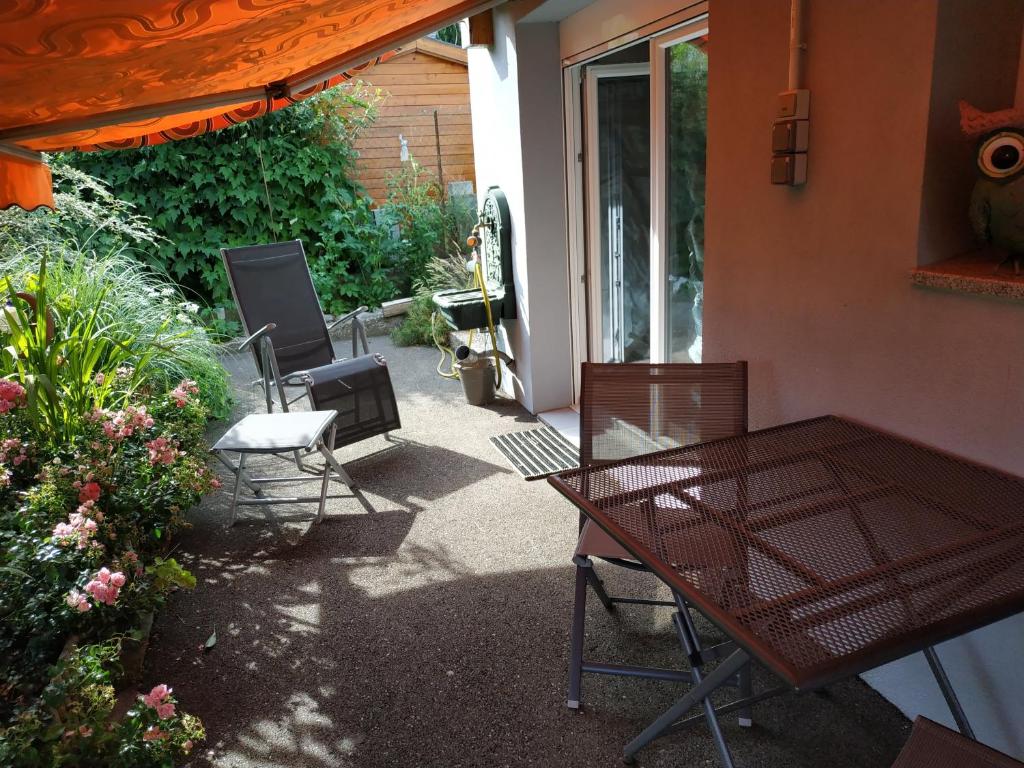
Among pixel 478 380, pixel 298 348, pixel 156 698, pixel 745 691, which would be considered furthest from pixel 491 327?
pixel 156 698

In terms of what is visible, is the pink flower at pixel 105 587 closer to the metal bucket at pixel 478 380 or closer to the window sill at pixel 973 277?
the window sill at pixel 973 277

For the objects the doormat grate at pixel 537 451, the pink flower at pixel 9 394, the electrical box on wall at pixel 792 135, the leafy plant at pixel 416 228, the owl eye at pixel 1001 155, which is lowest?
the doormat grate at pixel 537 451

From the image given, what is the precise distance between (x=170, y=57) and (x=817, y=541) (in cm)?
238

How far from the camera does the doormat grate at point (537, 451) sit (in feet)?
14.8


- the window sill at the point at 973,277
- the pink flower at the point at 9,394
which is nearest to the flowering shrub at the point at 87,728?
the pink flower at the point at 9,394

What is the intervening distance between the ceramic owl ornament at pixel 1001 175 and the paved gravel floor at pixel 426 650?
156cm

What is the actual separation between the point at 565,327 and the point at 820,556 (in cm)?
385

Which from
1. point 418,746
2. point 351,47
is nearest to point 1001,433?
point 418,746

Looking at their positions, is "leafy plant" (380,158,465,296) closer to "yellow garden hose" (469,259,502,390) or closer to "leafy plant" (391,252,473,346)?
"leafy plant" (391,252,473,346)

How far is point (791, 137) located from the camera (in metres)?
2.33

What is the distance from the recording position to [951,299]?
1.96 m

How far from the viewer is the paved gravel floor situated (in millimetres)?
2340

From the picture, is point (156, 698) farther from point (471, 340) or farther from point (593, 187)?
point (471, 340)

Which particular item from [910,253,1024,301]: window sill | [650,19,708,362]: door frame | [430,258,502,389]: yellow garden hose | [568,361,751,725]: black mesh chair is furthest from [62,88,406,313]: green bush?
[910,253,1024,301]: window sill
